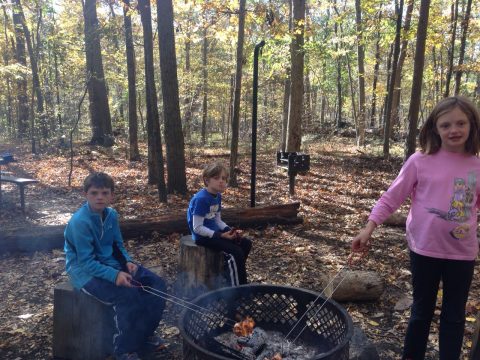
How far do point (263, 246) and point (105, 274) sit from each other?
10.5ft

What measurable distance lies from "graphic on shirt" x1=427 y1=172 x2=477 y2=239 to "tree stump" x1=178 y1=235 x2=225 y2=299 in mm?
2333

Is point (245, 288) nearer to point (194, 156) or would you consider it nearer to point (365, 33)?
point (365, 33)

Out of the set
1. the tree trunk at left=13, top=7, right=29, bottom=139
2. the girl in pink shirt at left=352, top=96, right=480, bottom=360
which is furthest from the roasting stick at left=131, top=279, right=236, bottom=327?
the tree trunk at left=13, top=7, right=29, bottom=139

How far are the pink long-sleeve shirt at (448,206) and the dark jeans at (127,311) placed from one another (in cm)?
208

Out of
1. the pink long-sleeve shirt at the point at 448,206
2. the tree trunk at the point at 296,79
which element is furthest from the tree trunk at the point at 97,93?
the pink long-sleeve shirt at the point at 448,206

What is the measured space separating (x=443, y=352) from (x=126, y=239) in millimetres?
4522

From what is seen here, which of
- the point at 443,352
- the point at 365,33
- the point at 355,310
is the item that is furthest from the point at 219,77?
the point at 443,352

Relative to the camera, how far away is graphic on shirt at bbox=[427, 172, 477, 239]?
2.37 metres

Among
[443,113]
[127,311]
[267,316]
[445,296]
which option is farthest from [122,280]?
[443,113]

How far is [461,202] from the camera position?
2369mm

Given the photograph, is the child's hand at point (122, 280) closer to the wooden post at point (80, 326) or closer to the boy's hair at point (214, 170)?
the wooden post at point (80, 326)

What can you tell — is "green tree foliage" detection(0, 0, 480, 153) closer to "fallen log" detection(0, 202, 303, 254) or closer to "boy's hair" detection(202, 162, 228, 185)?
"fallen log" detection(0, 202, 303, 254)

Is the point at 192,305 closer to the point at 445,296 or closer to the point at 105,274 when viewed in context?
the point at 105,274

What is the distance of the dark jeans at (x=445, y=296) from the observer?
243 centimetres
